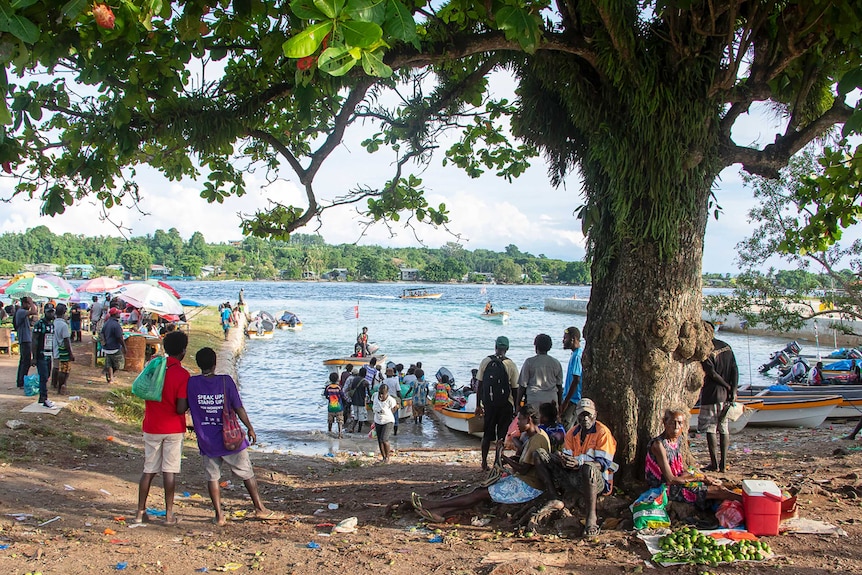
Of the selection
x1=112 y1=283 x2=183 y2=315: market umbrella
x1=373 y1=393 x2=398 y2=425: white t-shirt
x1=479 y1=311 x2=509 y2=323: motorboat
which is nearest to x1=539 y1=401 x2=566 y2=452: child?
x1=373 y1=393 x2=398 y2=425: white t-shirt

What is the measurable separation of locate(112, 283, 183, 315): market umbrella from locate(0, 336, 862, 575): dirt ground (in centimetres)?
1100

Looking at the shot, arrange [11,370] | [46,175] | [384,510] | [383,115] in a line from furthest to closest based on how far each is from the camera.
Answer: [11,370]
[383,115]
[46,175]
[384,510]

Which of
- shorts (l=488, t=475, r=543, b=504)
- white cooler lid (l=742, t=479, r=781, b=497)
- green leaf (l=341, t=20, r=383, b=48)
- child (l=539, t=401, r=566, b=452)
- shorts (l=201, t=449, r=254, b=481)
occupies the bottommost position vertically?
shorts (l=488, t=475, r=543, b=504)

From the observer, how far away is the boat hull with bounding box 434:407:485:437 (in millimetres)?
13930

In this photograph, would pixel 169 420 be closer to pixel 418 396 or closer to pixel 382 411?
pixel 382 411

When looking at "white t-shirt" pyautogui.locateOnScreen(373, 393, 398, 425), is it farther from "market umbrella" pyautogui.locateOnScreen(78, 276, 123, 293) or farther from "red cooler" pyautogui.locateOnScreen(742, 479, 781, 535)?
"market umbrella" pyautogui.locateOnScreen(78, 276, 123, 293)

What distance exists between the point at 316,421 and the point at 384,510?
1085 centimetres

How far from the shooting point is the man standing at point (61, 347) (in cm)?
1064

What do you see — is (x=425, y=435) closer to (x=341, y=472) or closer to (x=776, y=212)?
(x=341, y=472)

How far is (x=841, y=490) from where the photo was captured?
604cm

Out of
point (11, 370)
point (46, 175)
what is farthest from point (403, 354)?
point (46, 175)

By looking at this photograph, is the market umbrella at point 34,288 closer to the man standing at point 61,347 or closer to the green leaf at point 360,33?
the man standing at point 61,347

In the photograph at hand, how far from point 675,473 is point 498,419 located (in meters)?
2.43

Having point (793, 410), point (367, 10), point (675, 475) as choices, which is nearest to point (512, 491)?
point (675, 475)
